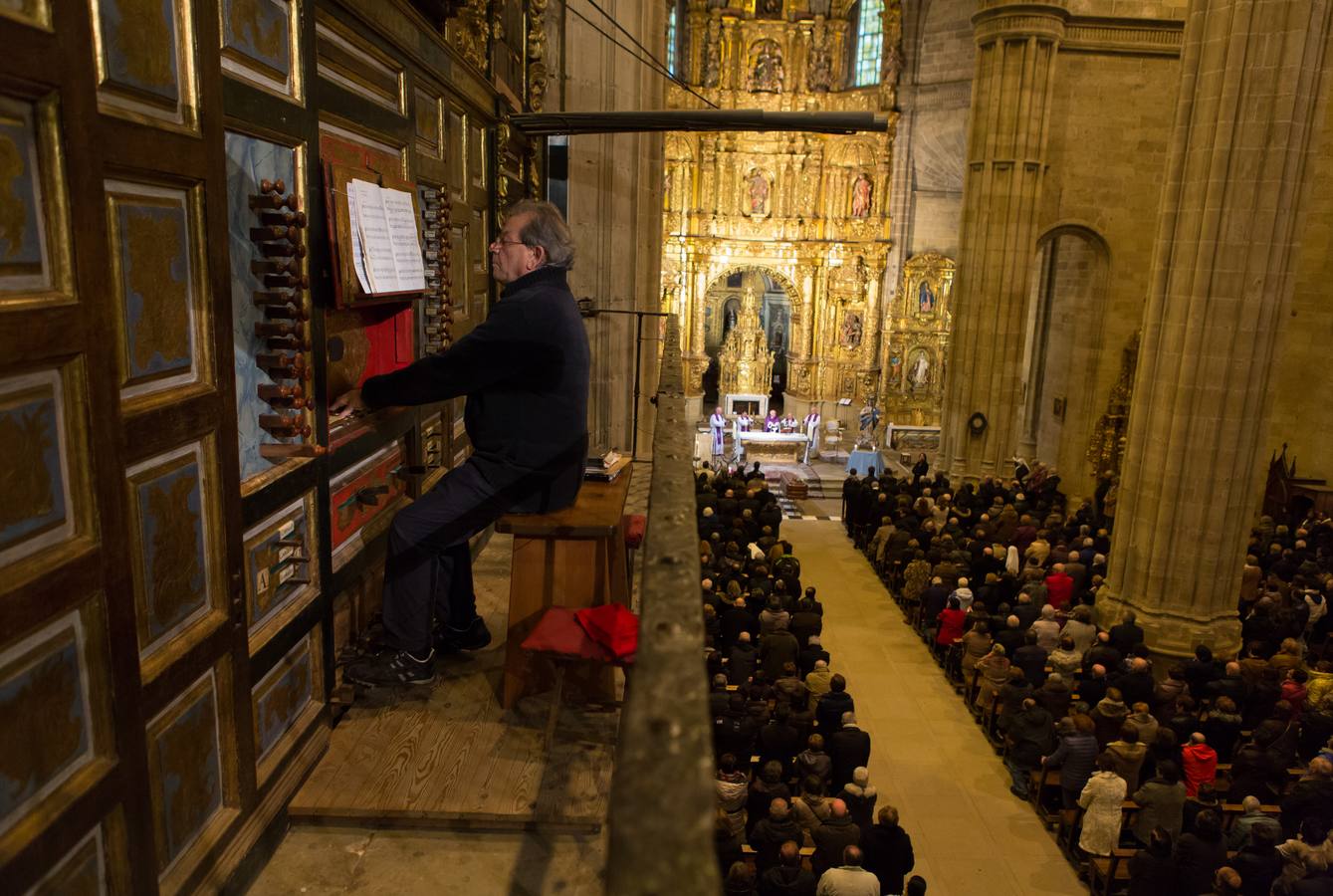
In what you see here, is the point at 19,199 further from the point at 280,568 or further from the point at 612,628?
the point at 612,628

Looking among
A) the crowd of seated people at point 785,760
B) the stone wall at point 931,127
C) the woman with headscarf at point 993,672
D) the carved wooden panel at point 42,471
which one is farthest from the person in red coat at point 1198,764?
the stone wall at point 931,127

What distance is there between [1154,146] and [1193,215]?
10.8 meters

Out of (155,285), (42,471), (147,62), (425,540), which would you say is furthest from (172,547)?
(425,540)

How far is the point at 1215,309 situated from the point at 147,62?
37.3 feet

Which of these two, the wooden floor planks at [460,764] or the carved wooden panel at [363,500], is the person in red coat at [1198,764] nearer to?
the wooden floor planks at [460,764]

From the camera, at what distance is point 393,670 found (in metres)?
4.29

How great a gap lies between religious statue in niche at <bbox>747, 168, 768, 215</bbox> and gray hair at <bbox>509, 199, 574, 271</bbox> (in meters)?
28.4

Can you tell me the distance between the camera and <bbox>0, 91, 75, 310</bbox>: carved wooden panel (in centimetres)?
193

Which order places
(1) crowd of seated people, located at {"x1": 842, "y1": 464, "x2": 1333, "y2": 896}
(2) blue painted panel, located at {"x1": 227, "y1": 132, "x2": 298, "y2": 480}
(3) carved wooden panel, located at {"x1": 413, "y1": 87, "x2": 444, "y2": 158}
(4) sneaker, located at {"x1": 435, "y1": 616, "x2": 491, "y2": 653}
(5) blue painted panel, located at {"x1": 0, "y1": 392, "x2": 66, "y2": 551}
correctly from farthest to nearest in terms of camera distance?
(1) crowd of seated people, located at {"x1": 842, "y1": 464, "x2": 1333, "y2": 896} → (3) carved wooden panel, located at {"x1": 413, "y1": 87, "x2": 444, "y2": 158} → (4) sneaker, located at {"x1": 435, "y1": 616, "x2": 491, "y2": 653} → (2) blue painted panel, located at {"x1": 227, "y1": 132, "x2": 298, "y2": 480} → (5) blue painted panel, located at {"x1": 0, "y1": 392, "x2": 66, "y2": 551}

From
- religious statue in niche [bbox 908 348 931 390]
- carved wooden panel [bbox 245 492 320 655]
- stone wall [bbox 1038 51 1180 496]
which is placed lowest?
religious statue in niche [bbox 908 348 931 390]

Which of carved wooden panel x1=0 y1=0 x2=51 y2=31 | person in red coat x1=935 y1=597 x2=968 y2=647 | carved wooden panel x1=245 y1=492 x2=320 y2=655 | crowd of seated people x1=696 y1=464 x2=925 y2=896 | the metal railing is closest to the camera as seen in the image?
the metal railing

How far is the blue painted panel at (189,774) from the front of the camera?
8.73 ft

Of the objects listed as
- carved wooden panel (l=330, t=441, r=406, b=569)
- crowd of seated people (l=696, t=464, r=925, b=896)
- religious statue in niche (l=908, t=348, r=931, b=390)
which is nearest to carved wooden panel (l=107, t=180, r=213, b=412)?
carved wooden panel (l=330, t=441, r=406, b=569)

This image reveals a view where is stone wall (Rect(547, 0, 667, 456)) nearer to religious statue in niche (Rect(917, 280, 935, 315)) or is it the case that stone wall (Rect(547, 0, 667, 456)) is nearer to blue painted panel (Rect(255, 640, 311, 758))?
blue painted panel (Rect(255, 640, 311, 758))
